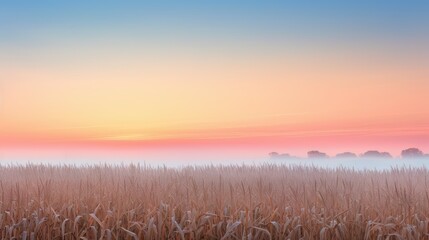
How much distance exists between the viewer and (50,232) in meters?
7.32

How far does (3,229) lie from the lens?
7.34 meters

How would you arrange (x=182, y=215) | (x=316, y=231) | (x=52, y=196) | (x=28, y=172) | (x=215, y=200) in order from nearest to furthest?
(x=316, y=231), (x=182, y=215), (x=215, y=200), (x=52, y=196), (x=28, y=172)

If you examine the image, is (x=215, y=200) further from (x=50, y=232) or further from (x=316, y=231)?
(x=50, y=232)

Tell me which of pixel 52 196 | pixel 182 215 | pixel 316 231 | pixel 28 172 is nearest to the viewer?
pixel 316 231

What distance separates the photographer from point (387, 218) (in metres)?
7.37

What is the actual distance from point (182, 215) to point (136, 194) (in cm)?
162

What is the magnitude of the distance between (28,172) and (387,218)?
40.9 feet

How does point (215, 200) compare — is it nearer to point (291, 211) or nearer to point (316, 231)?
point (291, 211)

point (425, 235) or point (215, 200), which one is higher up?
point (215, 200)

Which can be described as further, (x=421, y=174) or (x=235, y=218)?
(x=421, y=174)

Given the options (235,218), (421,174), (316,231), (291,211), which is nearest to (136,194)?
(235,218)

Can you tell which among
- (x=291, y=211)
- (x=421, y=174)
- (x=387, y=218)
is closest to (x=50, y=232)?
(x=291, y=211)

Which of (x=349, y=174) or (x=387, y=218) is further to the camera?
(x=349, y=174)

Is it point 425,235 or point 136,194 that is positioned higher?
point 136,194
